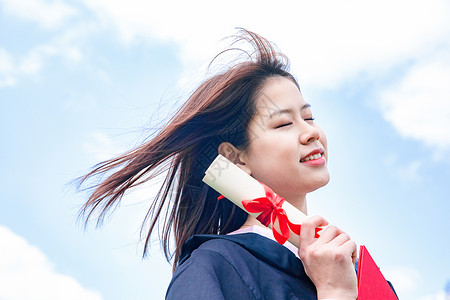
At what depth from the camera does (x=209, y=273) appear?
77.9 inches

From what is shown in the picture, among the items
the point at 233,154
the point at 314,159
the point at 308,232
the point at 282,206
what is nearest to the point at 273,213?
the point at 282,206

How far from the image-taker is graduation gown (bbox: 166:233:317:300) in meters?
1.95

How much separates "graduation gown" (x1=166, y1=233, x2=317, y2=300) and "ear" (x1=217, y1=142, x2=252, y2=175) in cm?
39

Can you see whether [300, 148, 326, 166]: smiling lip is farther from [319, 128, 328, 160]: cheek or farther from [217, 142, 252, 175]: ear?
[217, 142, 252, 175]: ear

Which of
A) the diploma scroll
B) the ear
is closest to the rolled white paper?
the diploma scroll

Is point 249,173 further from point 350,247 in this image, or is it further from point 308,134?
point 350,247

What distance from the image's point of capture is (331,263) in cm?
197

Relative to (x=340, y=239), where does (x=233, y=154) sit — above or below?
above

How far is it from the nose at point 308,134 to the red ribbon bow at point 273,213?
1.08ft

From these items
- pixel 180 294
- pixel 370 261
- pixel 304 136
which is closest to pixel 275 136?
pixel 304 136

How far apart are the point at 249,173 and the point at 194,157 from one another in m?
0.36

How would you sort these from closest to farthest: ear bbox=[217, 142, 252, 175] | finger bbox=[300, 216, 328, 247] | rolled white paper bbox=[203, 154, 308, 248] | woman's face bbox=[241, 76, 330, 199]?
1. finger bbox=[300, 216, 328, 247]
2. rolled white paper bbox=[203, 154, 308, 248]
3. woman's face bbox=[241, 76, 330, 199]
4. ear bbox=[217, 142, 252, 175]

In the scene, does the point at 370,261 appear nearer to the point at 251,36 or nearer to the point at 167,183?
the point at 167,183

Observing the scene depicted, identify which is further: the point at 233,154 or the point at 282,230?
the point at 233,154
